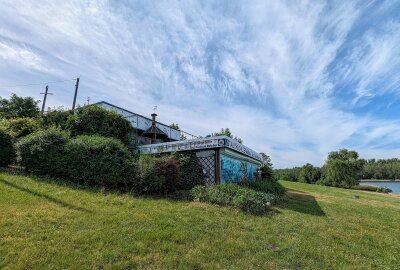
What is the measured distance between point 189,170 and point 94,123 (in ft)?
19.6

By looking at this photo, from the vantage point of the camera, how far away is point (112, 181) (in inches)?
388

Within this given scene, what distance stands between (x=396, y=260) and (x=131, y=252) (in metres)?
5.40

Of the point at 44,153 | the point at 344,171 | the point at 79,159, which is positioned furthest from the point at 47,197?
the point at 344,171

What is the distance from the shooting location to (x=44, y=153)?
1106cm

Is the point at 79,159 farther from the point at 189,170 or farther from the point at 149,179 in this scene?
the point at 189,170

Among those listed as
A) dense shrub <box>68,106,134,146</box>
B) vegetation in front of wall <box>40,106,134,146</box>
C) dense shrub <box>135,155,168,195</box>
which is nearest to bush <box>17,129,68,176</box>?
vegetation in front of wall <box>40,106,134,146</box>

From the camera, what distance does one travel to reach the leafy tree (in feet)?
193

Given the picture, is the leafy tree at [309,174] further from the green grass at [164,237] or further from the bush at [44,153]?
the bush at [44,153]

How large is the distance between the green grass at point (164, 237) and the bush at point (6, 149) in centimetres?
471

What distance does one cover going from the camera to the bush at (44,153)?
10.9 m

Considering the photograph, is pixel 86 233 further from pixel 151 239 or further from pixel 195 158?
pixel 195 158

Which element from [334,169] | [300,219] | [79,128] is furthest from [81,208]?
[334,169]

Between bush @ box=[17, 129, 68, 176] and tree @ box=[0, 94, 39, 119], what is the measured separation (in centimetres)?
2099

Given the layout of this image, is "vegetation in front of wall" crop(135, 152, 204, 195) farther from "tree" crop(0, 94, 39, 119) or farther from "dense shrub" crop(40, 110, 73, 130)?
"tree" crop(0, 94, 39, 119)
